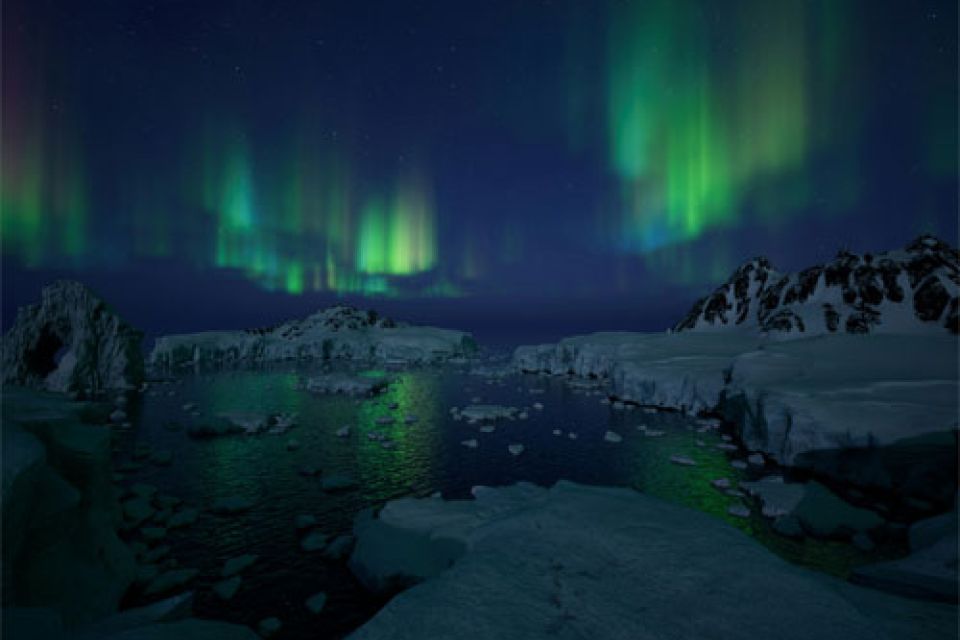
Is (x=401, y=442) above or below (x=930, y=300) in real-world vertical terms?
below

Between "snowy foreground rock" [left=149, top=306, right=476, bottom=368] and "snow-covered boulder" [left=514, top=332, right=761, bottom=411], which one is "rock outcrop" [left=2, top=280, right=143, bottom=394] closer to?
"snowy foreground rock" [left=149, top=306, right=476, bottom=368]

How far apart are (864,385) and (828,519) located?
1066 centimetres

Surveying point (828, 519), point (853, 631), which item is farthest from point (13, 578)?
point (828, 519)

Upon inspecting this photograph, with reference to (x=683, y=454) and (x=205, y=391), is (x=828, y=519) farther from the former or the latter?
(x=205, y=391)

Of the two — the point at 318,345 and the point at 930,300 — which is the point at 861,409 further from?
the point at 318,345

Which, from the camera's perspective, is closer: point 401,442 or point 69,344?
point 401,442

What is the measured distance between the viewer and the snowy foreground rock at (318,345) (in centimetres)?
7831

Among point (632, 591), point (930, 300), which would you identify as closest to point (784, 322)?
point (930, 300)

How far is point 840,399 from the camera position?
66.1 feet

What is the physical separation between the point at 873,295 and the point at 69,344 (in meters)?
80.0

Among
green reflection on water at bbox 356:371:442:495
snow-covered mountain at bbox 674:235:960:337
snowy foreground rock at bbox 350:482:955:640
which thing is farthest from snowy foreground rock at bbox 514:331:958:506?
green reflection on water at bbox 356:371:442:495

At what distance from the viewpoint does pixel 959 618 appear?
20.0 ft

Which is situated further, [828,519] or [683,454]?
[683,454]

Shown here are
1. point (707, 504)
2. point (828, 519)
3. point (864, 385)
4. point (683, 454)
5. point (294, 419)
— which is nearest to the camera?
point (828, 519)
